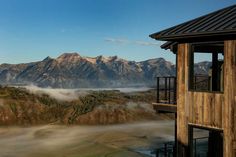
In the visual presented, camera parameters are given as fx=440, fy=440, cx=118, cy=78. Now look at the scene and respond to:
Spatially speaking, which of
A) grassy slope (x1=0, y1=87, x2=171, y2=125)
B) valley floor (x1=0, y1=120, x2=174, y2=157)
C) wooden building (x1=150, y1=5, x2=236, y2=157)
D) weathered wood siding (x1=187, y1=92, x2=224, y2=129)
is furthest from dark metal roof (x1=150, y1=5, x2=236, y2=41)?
grassy slope (x1=0, y1=87, x2=171, y2=125)

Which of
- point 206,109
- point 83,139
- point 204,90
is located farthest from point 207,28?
point 83,139

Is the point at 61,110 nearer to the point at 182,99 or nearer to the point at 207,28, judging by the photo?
the point at 182,99

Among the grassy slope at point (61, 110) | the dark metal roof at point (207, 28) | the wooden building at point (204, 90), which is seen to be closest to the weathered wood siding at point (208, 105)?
the wooden building at point (204, 90)

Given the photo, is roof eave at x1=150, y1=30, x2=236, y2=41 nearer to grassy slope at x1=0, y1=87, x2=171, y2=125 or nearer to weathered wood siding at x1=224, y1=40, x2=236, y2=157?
weathered wood siding at x1=224, y1=40, x2=236, y2=157

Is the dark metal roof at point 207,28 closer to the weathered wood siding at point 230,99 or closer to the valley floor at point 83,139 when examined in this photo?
the weathered wood siding at point 230,99

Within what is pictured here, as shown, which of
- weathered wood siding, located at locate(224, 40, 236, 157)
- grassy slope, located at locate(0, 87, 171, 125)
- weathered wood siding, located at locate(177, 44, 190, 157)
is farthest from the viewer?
grassy slope, located at locate(0, 87, 171, 125)

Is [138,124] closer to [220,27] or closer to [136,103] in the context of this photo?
[136,103]
